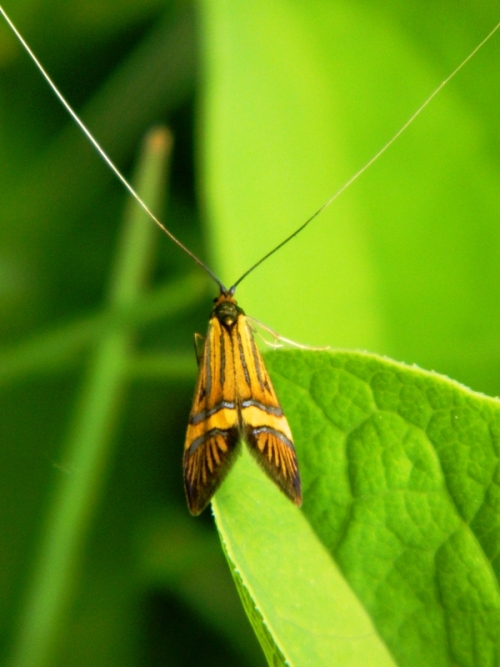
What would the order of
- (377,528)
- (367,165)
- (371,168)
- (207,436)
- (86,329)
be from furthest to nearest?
(86,329)
(371,168)
(367,165)
(207,436)
(377,528)

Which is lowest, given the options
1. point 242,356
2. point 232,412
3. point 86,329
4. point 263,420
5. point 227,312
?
point 263,420

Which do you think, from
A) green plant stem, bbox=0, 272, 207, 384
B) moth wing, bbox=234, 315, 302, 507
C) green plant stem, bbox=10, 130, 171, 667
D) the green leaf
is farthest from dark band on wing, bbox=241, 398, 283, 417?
green plant stem, bbox=0, 272, 207, 384

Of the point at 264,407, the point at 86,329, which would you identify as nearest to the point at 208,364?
the point at 264,407

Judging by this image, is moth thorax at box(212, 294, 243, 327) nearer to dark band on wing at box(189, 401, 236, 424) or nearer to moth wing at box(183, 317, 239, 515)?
moth wing at box(183, 317, 239, 515)

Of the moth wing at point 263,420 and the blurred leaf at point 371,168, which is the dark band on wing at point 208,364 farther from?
the blurred leaf at point 371,168

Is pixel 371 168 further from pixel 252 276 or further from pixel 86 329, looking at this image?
pixel 86 329

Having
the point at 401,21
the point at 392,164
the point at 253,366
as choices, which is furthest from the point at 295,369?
the point at 401,21

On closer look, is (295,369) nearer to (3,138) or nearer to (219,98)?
(219,98)
